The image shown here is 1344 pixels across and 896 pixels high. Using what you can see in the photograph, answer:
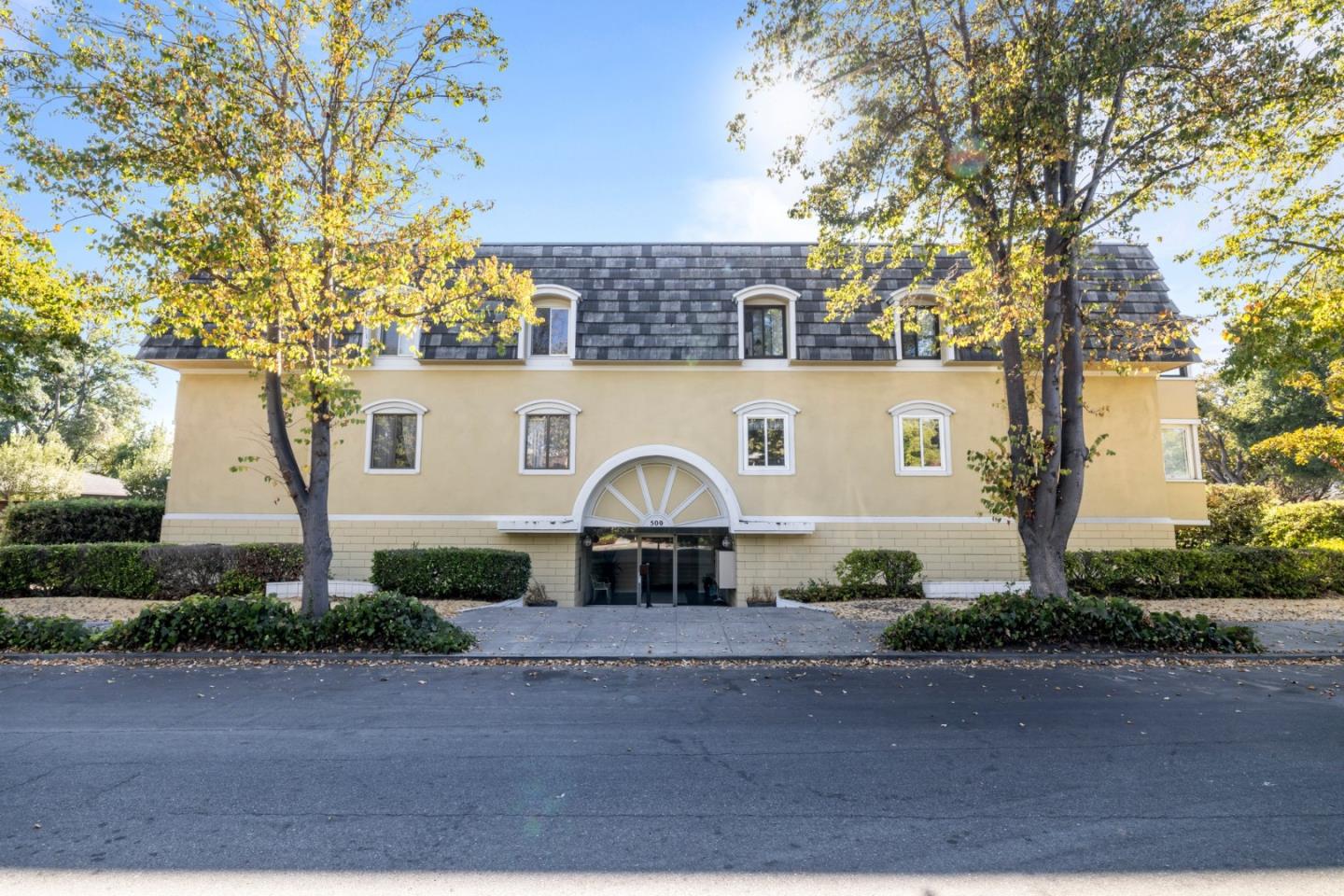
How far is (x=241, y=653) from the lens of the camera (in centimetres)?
931

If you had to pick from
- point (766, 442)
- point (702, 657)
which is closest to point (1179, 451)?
point (766, 442)

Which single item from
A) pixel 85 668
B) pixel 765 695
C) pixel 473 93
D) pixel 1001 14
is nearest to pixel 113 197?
pixel 473 93

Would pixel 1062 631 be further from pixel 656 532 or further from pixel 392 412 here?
pixel 392 412

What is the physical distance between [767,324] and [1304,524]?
53.8 feet

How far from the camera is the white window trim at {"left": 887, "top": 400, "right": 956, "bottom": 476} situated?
1705 cm

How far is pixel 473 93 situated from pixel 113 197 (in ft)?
16.0

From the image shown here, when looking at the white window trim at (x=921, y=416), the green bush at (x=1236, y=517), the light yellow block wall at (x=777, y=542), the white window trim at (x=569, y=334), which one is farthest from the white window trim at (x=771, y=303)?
the green bush at (x=1236, y=517)

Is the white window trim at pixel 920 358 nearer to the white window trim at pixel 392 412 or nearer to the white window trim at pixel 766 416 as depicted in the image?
the white window trim at pixel 766 416

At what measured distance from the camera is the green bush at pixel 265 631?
31.3 feet

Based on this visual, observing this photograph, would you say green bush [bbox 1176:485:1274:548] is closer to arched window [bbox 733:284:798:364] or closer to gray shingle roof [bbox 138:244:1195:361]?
gray shingle roof [bbox 138:244:1195:361]

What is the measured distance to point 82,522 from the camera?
16.6m

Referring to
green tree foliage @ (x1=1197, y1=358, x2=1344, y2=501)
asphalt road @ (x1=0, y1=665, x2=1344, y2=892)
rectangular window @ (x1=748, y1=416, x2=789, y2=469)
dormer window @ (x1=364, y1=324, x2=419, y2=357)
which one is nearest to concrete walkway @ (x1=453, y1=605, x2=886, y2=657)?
asphalt road @ (x1=0, y1=665, x2=1344, y2=892)

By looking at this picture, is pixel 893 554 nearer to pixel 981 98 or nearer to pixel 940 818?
pixel 981 98

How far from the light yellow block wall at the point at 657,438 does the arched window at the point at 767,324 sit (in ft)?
1.80
